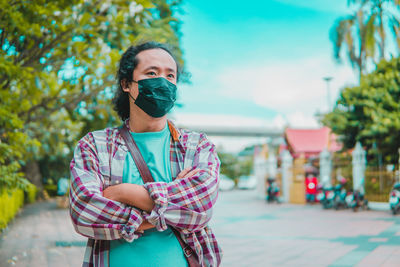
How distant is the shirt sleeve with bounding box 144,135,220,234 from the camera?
161cm

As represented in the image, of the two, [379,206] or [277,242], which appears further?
[379,206]

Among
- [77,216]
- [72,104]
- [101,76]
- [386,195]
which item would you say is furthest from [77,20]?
[386,195]

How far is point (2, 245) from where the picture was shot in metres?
7.90

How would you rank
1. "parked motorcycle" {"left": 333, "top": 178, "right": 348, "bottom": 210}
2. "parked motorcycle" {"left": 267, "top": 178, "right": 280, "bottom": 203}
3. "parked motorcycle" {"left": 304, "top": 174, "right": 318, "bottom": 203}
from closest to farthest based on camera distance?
"parked motorcycle" {"left": 333, "top": 178, "right": 348, "bottom": 210} → "parked motorcycle" {"left": 304, "top": 174, "right": 318, "bottom": 203} → "parked motorcycle" {"left": 267, "top": 178, "right": 280, "bottom": 203}

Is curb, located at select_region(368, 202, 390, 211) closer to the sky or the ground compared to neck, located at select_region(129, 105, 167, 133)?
closer to the ground

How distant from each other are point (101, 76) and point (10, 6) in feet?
8.54

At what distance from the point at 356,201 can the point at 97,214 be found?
1324cm

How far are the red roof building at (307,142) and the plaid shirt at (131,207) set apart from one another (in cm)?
2278

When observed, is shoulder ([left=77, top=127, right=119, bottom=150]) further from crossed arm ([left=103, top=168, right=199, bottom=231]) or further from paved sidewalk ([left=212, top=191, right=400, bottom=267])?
paved sidewalk ([left=212, top=191, right=400, bottom=267])

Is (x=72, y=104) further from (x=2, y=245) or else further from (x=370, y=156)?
(x=370, y=156)

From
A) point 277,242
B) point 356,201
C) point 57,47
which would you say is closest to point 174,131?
point 57,47

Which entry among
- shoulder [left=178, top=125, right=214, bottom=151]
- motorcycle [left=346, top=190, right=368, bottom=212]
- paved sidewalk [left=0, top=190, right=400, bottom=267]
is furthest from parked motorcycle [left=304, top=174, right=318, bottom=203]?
shoulder [left=178, top=125, right=214, bottom=151]

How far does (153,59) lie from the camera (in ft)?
6.13

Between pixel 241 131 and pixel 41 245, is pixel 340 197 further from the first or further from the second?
pixel 241 131
